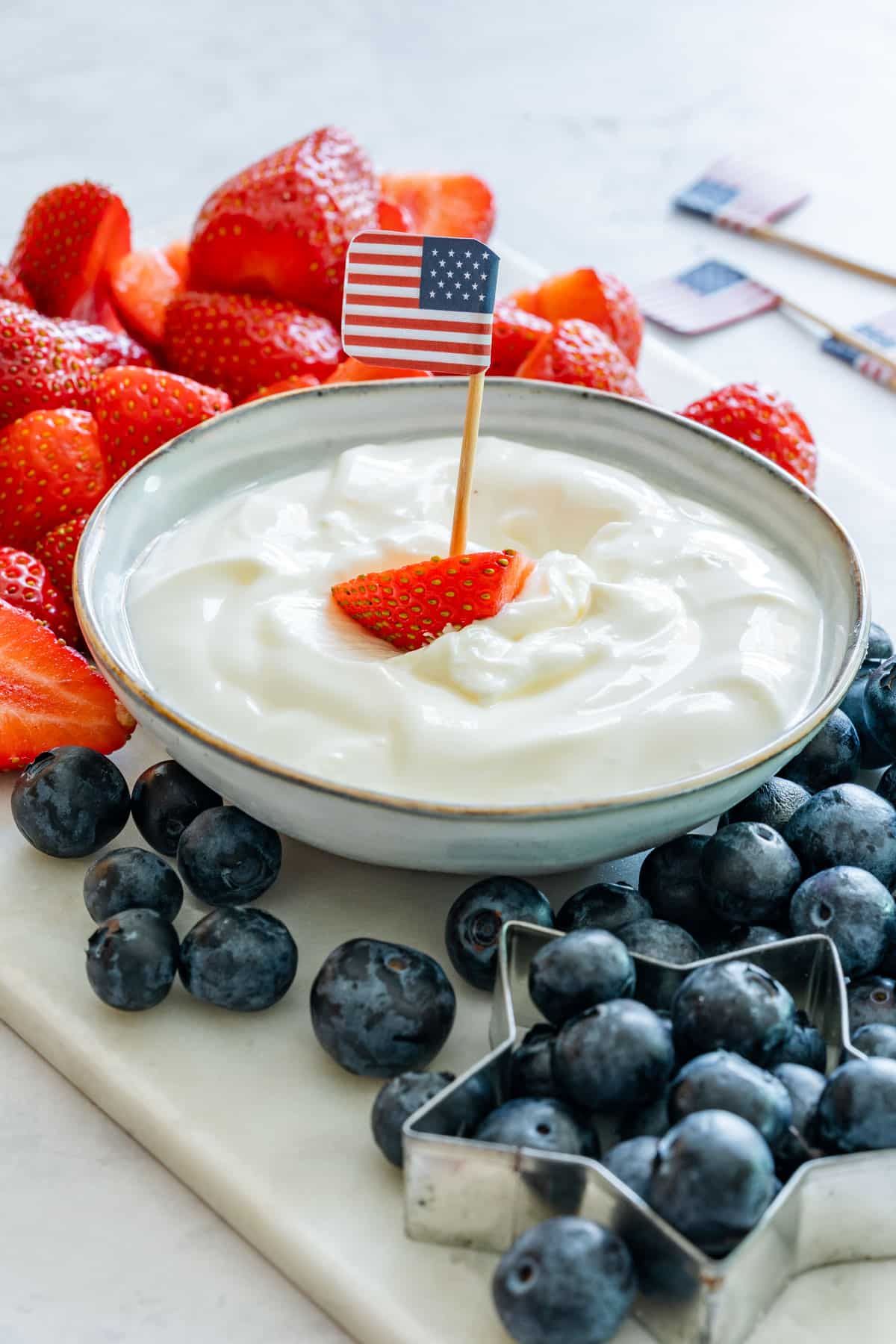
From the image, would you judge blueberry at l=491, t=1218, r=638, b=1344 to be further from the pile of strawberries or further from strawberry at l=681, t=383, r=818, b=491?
strawberry at l=681, t=383, r=818, b=491

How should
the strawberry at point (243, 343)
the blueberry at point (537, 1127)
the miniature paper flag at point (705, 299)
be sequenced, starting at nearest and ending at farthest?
the blueberry at point (537, 1127) → the strawberry at point (243, 343) → the miniature paper flag at point (705, 299)

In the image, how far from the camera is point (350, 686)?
1.70 metres

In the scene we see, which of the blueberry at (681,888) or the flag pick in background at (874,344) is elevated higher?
the flag pick in background at (874,344)

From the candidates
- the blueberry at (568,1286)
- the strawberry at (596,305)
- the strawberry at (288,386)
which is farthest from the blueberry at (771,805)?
the strawberry at (596,305)

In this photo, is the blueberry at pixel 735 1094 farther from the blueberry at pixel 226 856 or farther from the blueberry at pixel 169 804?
the blueberry at pixel 169 804

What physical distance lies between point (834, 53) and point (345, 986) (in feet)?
13.3

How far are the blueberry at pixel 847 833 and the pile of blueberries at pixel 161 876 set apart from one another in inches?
23.8

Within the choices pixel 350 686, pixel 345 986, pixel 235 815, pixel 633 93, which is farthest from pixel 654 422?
pixel 633 93

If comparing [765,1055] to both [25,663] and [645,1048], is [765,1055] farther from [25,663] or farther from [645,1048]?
[25,663]

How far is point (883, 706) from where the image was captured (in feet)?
6.15

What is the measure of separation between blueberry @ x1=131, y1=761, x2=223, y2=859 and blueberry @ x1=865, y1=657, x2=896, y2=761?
32.5 inches

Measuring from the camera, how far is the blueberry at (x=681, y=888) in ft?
5.58

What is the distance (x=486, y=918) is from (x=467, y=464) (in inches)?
22.6

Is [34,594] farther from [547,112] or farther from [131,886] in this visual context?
[547,112]
